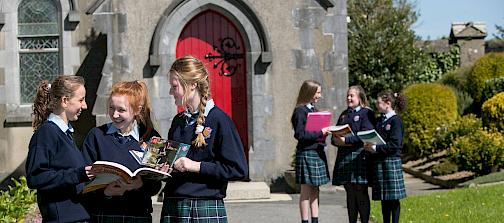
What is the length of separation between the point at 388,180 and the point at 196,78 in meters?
4.43

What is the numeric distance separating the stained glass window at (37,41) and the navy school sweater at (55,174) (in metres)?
9.96

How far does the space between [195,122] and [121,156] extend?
1.73 feet

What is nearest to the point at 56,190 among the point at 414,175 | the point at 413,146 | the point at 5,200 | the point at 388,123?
the point at 5,200

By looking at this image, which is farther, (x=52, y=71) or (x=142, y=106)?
(x=52, y=71)

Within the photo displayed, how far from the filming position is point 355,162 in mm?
9602

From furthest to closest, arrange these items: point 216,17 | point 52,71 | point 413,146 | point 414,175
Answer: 1. point 413,146
2. point 414,175
3. point 52,71
4. point 216,17

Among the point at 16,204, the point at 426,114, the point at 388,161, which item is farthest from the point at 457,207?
the point at 426,114

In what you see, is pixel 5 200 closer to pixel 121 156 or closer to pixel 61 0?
pixel 121 156

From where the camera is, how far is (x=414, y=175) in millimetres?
19016

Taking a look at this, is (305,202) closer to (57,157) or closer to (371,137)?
(371,137)

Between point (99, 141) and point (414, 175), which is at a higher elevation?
point (99, 141)

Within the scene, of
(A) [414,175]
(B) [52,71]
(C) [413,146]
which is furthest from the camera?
(C) [413,146]

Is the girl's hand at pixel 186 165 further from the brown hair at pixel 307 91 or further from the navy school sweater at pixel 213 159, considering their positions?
the brown hair at pixel 307 91

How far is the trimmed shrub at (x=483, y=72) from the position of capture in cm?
2150
